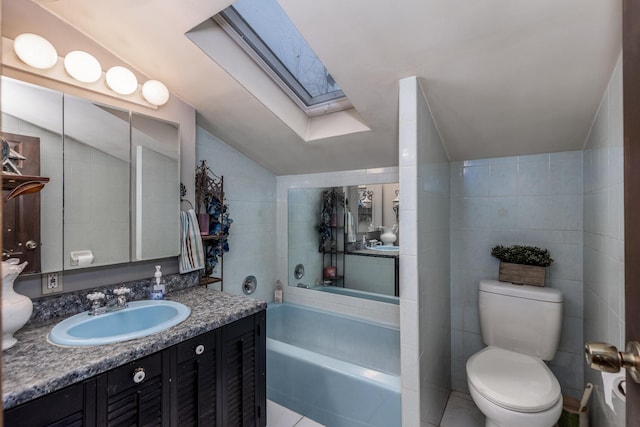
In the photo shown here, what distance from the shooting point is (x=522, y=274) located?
2062 mm

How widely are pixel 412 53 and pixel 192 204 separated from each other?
5.25 ft

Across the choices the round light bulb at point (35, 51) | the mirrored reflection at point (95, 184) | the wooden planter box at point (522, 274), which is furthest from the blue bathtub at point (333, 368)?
the round light bulb at point (35, 51)

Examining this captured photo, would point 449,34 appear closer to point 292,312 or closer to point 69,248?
point 69,248

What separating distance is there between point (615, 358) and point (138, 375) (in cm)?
145

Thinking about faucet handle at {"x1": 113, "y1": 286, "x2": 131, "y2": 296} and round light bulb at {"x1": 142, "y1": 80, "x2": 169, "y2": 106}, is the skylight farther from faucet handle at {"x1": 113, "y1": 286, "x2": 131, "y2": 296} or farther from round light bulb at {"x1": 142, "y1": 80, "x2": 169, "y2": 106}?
faucet handle at {"x1": 113, "y1": 286, "x2": 131, "y2": 296}

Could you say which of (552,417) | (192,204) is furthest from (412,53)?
(552,417)

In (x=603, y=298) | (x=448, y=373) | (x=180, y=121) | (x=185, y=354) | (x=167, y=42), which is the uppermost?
(x=167, y=42)

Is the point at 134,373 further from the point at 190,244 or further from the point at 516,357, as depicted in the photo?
the point at 516,357

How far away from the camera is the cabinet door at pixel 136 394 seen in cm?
110

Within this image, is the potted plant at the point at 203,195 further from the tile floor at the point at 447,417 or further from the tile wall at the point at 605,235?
the tile wall at the point at 605,235

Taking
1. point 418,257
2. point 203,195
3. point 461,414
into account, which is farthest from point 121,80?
point 461,414

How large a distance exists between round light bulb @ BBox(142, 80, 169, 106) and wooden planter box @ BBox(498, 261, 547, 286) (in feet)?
8.14

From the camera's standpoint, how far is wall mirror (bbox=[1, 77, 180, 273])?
1401 millimetres

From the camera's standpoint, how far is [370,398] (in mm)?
1783
